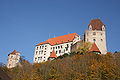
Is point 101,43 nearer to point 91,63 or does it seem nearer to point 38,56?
point 91,63

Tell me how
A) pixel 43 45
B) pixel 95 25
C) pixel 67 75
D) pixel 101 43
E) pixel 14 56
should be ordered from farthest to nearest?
pixel 43 45 → pixel 14 56 → pixel 95 25 → pixel 101 43 → pixel 67 75

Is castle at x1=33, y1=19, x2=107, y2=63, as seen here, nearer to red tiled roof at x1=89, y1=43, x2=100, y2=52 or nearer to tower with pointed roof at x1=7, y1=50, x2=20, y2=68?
red tiled roof at x1=89, y1=43, x2=100, y2=52

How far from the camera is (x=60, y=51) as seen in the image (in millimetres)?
79188

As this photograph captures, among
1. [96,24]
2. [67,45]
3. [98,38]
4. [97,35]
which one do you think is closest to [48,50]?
[67,45]

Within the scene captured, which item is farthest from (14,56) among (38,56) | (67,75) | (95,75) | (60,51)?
(95,75)

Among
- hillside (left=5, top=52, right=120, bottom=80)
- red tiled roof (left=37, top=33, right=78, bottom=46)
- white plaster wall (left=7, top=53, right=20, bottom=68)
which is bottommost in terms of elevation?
hillside (left=5, top=52, right=120, bottom=80)

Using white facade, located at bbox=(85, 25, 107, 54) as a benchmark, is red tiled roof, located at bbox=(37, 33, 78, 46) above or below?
above

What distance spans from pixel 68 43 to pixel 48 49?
329 inches

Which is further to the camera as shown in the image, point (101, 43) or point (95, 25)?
point (95, 25)

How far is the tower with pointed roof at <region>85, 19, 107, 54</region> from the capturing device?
6594cm

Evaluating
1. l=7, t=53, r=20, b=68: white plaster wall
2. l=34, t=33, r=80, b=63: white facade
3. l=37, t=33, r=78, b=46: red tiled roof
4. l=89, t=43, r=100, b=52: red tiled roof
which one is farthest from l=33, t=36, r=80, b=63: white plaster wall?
l=89, t=43, r=100, b=52: red tiled roof

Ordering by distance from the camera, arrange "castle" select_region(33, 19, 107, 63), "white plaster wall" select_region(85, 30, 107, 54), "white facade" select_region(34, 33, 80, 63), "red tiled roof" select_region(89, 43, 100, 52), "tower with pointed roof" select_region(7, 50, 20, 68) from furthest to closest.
→ "white facade" select_region(34, 33, 80, 63)
"tower with pointed roof" select_region(7, 50, 20, 68)
"castle" select_region(33, 19, 107, 63)
"white plaster wall" select_region(85, 30, 107, 54)
"red tiled roof" select_region(89, 43, 100, 52)

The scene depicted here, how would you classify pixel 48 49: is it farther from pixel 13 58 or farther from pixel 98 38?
pixel 98 38

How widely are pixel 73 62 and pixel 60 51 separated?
27.8 metres
